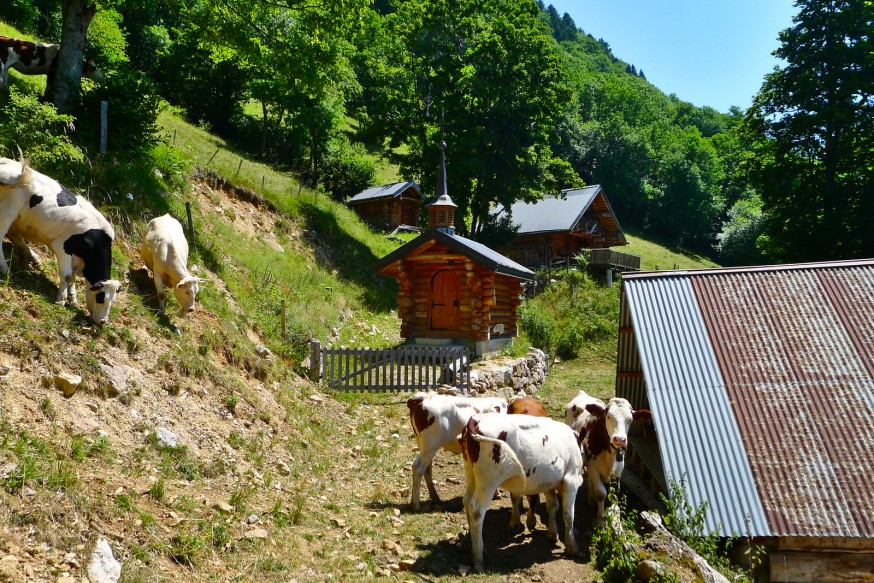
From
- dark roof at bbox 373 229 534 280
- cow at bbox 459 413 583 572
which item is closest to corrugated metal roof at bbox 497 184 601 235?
dark roof at bbox 373 229 534 280

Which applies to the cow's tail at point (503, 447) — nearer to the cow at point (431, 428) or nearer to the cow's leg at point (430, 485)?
the cow at point (431, 428)

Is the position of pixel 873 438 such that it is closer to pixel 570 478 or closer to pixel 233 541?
pixel 570 478

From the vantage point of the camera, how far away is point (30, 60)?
1462 centimetres

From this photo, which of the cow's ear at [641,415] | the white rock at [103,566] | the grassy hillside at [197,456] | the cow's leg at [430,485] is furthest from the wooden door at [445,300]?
the white rock at [103,566]

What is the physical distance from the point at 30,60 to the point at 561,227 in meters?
30.8

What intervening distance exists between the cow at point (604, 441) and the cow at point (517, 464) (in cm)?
63

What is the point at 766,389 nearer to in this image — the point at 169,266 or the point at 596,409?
the point at 596,409

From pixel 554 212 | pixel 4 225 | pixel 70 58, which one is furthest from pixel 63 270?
pixel 554 212

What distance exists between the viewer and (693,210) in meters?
63.1

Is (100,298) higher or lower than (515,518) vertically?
higher

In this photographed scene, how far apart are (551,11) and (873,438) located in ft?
512

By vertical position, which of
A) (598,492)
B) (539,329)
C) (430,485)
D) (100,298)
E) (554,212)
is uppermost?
(554,212)

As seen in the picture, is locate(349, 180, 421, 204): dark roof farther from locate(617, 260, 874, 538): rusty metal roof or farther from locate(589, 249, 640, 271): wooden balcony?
locate(617, 260, 874, 538): rusty metal roof

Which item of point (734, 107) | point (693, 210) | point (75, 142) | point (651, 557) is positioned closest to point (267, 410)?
point (651, 557)
